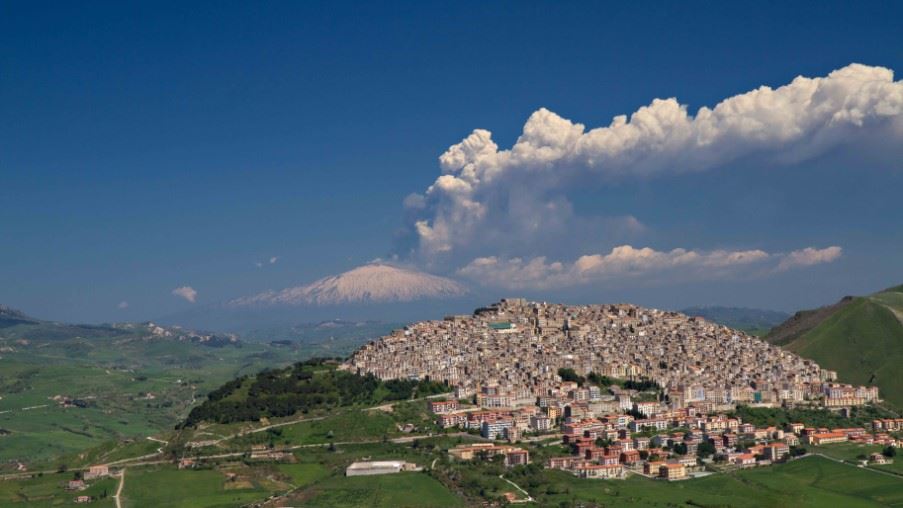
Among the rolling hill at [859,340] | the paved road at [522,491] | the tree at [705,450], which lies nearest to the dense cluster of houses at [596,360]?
the rolling hill at [859,340]

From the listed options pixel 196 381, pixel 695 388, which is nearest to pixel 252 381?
pixel 695 388

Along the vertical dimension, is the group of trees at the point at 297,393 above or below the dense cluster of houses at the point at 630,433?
above

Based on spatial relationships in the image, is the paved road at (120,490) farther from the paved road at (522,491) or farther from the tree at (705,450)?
the tree at (705,450)

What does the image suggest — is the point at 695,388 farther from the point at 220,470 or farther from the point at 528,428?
the point at 220,470

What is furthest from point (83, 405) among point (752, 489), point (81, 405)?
point (752, 489)

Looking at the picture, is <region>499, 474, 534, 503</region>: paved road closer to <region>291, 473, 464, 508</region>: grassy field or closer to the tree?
<region>291, 473, 464, 508</region>: grassy field
